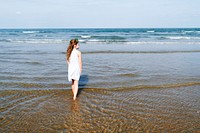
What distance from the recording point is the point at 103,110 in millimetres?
6336

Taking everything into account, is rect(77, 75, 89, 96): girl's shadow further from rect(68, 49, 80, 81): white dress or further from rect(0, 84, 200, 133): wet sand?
rect(68, 49, 80, 81): white dress

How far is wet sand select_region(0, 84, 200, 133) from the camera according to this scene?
532cm

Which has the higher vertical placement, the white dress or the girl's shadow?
the white dress

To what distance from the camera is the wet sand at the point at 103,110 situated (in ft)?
17.4

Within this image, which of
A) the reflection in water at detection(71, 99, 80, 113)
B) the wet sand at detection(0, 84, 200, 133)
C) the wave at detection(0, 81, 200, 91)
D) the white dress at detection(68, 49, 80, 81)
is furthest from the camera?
the wave at detection(0, 81, 200, 91)

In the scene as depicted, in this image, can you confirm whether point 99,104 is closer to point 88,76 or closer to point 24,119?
point 24,119

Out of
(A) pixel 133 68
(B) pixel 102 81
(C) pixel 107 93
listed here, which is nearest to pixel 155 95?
(C) pixel 107 93

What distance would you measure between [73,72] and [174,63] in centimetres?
806

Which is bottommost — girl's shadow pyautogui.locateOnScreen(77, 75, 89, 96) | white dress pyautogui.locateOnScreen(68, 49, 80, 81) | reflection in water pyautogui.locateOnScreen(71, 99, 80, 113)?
reflection in water pyautogui.locateOnScreen(71, 99, 80, 113)

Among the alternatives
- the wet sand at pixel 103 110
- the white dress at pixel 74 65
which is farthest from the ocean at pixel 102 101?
the white dress at pixel 74 65

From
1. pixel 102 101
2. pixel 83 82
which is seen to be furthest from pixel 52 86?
pixel 102 101

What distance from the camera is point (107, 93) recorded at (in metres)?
7.91

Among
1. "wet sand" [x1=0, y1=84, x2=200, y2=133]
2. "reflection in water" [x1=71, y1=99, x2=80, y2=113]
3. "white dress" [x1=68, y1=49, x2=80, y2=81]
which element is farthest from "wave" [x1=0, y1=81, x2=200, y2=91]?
"reflection in water" [x1=71, y1=99, x2=80, y2=113]

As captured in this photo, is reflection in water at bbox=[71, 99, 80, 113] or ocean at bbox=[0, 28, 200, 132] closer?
ocean at bbox=[0, 28, 200, 132]
